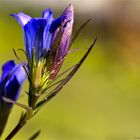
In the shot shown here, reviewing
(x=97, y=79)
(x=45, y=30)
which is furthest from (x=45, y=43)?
(x=97, y=79)

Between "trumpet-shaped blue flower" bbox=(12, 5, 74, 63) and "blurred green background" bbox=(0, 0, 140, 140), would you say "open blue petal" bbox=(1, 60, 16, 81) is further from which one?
"blurred green background" bbox=(0, 0, 140, 140)

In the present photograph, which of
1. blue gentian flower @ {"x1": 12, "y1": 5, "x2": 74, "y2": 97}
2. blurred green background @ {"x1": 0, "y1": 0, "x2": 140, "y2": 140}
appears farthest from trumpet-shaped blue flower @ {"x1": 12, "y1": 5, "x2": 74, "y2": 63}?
blurred green background @ {"x1": 0, "y1": 0, "x2": 140, "y2": 140}

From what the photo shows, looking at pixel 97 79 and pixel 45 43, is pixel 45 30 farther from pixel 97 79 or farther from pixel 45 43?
pixel 97 79

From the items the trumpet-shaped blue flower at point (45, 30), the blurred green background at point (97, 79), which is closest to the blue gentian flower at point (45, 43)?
the trumpet-shaped blue flower at point (45, 30)

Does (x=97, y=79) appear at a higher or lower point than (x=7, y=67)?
lower

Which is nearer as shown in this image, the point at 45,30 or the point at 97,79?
the point at 45,30

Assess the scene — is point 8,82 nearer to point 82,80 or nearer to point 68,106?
point 68,106
